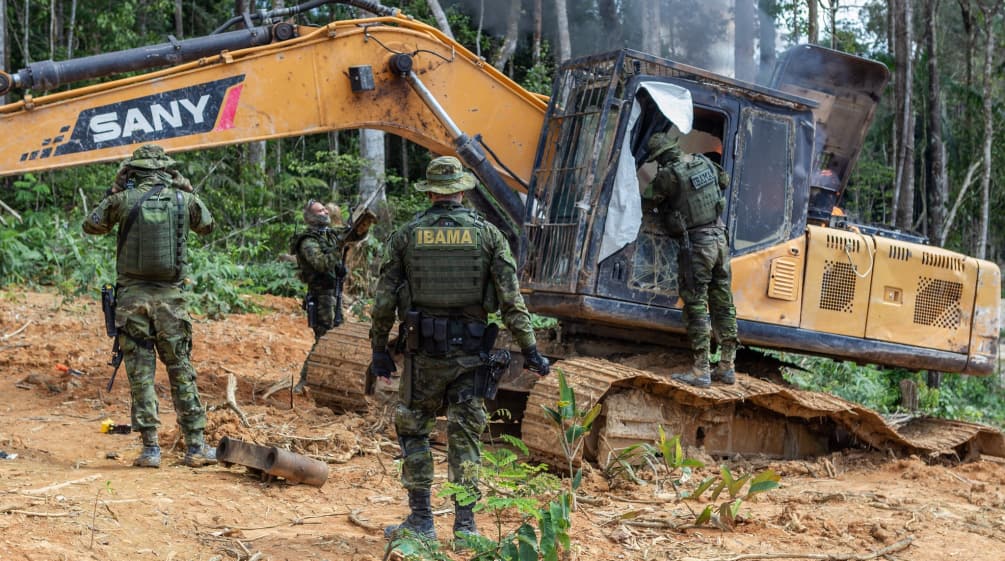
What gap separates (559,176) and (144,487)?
3.46 meters

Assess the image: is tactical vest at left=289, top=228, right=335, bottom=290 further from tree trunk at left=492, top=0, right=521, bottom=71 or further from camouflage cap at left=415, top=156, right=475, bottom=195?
tree trunk at left=492, top=0, right=521, bottom=71

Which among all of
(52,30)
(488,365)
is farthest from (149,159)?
(52,30)

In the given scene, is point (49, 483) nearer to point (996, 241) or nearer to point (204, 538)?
point (204, 538)

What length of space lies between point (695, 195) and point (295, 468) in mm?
3145

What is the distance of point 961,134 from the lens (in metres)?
25.2

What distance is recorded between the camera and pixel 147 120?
6.97m

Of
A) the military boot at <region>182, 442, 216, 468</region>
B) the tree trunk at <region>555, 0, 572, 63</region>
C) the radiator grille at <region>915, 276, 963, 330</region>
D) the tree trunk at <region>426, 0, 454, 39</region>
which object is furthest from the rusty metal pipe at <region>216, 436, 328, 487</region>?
the tree trunk at <region>555, 0, 572, 63</region>

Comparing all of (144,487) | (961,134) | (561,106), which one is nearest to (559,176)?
Result: (561,106)

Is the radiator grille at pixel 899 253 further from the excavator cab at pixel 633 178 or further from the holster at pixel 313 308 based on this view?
the holster at pixel 313 308

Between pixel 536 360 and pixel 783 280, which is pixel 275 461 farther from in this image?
pixel 783 280

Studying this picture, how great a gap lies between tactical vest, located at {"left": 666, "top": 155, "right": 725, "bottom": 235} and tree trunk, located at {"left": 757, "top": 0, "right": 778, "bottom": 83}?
11.2 meters

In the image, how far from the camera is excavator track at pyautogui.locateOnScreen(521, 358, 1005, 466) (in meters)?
6.91

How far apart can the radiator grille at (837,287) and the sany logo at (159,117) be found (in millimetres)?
4373

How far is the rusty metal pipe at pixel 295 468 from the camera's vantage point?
614 cm
